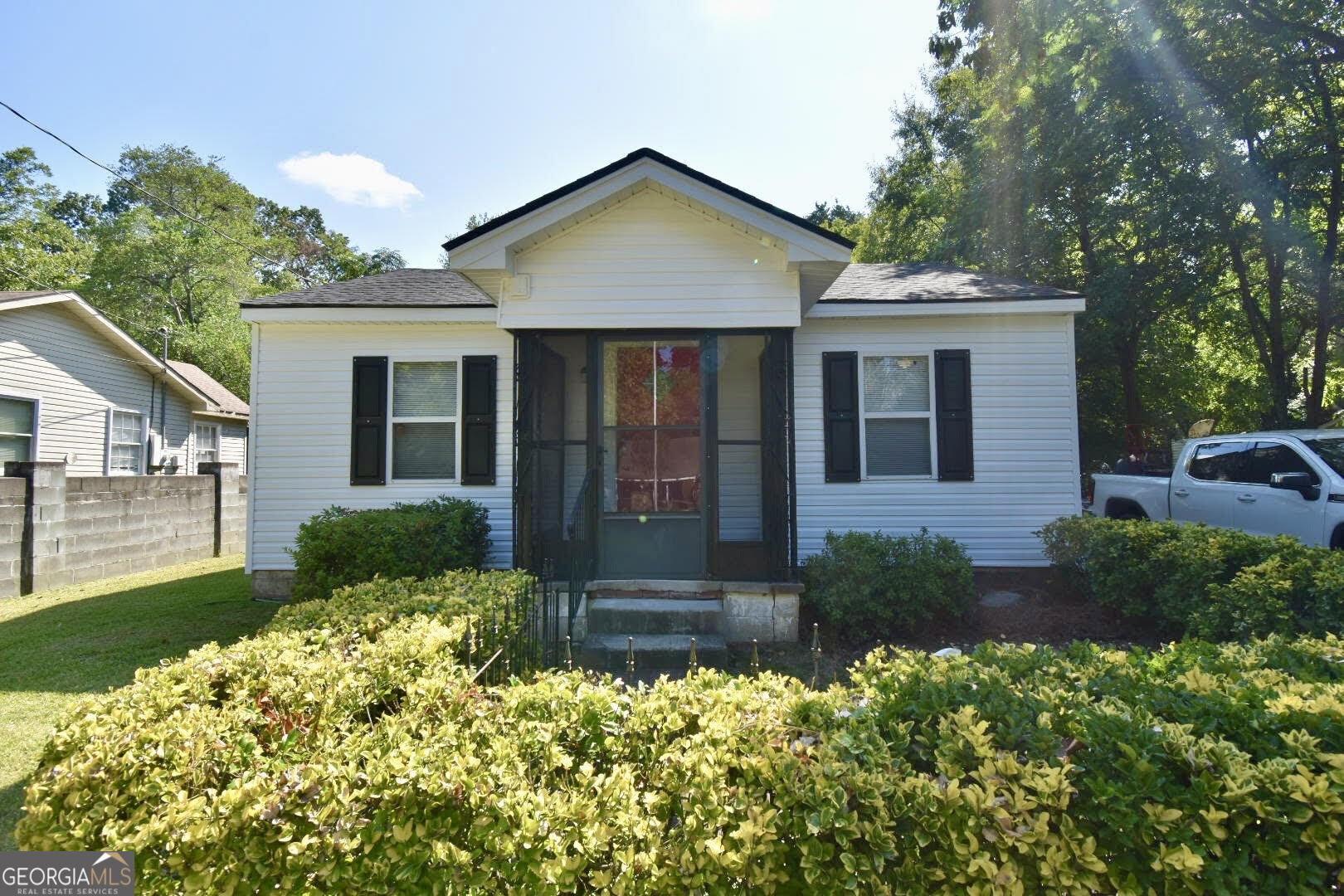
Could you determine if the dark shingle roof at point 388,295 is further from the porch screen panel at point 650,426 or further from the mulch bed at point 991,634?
the mulch bed at point 991,634

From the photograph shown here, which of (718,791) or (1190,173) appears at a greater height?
(1190,173)

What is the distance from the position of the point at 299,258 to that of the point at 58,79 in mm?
35473

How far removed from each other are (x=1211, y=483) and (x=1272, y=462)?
0.71m

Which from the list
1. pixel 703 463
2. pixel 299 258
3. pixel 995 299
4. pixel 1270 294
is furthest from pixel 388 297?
pixel 299 258

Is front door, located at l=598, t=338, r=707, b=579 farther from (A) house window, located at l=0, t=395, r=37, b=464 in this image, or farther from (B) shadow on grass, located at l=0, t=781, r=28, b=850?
(A) house window, located at l=0, t=395, r=37, b=464

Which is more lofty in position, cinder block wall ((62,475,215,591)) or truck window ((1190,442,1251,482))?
truck window ((1190,442,1251,482))

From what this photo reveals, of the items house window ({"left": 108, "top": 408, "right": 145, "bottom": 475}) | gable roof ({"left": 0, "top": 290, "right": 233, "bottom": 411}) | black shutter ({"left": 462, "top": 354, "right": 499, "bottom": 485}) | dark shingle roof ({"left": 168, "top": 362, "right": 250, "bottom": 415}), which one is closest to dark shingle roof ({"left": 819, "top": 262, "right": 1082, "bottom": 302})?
black shutter ({"left": 462, "top": 354, "right": 499, "bottom": 485})

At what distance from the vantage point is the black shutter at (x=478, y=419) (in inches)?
315

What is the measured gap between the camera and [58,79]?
31.5ft

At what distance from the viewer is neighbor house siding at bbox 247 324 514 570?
8.04 metres

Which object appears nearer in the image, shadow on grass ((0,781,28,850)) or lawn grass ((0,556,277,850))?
shadow on grass ((0,781,28,850))

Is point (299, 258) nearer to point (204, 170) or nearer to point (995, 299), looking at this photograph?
point (204, 170)

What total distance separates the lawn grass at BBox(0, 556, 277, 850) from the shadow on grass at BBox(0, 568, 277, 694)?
0.01 m

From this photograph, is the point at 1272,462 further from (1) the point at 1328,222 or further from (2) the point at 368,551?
(1) the point at 1328,222
